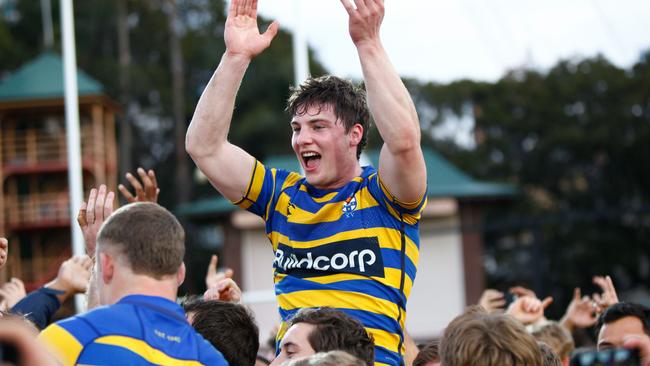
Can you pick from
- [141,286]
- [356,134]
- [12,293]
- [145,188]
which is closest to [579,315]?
[356,134]

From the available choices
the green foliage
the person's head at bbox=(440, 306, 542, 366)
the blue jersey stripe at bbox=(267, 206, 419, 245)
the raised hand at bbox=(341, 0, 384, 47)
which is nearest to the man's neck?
the person's head at bbox=(440, 306, 542, 366)

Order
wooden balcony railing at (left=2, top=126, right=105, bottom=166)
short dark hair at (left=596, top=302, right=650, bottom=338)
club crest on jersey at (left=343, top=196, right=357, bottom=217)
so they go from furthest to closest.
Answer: wooden balcony railing at (left=2, top=126, right=105, bottom=166) → short dark hair at (left=596, top=302, right=650, bottom=338) → club crest on jersey at (left=343, top=196, right=357, bottom=217)

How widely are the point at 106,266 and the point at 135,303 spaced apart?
0.15 meters

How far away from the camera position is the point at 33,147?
35.2 m

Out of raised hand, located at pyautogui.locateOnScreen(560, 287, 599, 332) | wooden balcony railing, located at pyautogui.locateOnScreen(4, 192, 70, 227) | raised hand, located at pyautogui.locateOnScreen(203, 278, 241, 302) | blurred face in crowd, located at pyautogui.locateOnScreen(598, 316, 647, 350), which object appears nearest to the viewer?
raised hand, located at pyautogui.locateOnScreen(203, 278, 241, 302)

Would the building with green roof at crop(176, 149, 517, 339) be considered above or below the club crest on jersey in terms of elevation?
below

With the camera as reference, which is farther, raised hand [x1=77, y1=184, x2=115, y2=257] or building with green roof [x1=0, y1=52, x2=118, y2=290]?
building with green roof [x1=0, y1=52, x2=118, y2=290]

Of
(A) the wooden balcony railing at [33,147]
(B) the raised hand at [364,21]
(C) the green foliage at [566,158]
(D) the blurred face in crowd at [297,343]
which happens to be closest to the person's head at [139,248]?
(D) the blurred face in crowd at [297,343]

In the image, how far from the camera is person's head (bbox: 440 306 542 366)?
141 inches

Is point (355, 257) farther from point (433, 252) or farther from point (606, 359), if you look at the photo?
point (433, 252)

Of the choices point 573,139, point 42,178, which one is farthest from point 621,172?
point 42,178

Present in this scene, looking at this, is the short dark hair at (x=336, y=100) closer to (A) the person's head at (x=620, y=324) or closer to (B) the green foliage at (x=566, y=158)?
(A) the person's head at (x=620, y=324)

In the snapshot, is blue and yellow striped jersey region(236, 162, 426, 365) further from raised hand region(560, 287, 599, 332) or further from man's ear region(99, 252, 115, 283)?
raised hand region(560, 287, 599, 332)

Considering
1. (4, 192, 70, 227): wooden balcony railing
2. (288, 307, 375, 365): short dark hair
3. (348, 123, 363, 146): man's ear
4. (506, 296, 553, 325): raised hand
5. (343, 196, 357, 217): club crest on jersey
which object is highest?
(348, 123, 363, 146): man's ear
